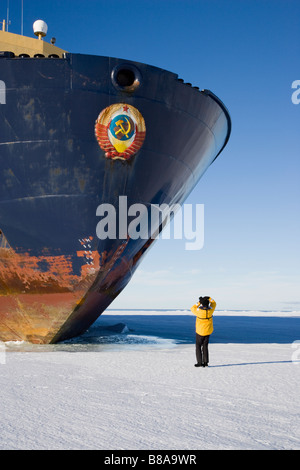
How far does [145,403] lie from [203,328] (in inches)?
102

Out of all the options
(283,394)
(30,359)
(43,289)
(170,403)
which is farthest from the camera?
(43,289)

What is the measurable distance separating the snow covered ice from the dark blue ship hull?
4.38 feet

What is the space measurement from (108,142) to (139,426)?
5251 mm

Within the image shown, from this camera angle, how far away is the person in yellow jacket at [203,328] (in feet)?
20.9

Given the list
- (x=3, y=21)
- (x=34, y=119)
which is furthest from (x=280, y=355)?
(x=3, y=21)

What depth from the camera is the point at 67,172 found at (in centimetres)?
751

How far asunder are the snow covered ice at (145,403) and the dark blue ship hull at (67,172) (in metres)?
1.33

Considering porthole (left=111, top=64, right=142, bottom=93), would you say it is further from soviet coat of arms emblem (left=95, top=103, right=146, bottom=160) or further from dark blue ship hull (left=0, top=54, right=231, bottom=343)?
soviet coat of arms emblem (left=95, top=103, right=146, bottom=160)

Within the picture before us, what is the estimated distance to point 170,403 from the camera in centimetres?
392

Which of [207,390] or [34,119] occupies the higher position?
[34,119]

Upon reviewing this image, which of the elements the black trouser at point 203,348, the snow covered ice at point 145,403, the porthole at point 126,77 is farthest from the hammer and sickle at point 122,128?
the snow covered ice at point 145,403

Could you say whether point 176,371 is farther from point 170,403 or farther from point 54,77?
point 54,77

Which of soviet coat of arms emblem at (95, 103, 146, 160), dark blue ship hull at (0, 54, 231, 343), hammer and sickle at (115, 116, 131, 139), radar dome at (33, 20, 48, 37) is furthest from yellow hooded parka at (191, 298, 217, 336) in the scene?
radar dome at (33, 20, 48, 37)

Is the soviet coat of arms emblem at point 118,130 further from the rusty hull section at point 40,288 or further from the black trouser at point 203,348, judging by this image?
the black trouser at point 203,348
